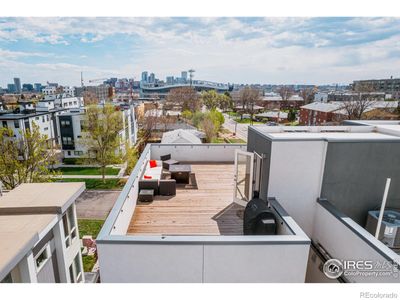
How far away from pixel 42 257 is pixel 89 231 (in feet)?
31.1

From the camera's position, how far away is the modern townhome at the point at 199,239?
3.40 metres

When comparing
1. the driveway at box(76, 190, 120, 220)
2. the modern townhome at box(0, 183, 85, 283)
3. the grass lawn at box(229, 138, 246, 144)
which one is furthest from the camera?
the grass lawn at box(229, 138, 246, 144)

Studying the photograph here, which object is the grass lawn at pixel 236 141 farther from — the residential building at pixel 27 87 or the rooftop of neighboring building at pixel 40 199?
the residential building at pixel 27 87

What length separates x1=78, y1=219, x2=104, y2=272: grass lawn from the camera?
42.4 ft

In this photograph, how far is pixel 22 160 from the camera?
14969 mm

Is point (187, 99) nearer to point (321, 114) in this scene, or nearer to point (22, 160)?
point (321, 114)

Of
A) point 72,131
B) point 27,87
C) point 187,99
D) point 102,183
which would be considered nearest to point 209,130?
point 102,183

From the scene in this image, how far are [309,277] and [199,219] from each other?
2.57 metres

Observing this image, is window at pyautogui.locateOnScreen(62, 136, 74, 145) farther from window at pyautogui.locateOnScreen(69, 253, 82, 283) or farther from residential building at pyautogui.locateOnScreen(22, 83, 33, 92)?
residential building at pyautogui.locateOnScreen(22, 83, 33, 92)

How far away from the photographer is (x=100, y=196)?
68.6ft

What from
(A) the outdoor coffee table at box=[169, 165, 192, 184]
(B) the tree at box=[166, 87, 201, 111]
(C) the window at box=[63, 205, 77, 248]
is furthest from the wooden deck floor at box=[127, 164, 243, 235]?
(B) the tree at box=[166, 87, 201, 111]

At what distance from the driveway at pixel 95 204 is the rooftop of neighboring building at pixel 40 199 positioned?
9.71 m

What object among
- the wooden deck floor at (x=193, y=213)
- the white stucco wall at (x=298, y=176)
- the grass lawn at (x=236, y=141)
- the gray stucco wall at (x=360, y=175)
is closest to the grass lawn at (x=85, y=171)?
the grass lawn at (x=236, y=141)

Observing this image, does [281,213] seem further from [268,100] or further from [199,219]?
[268,100]
